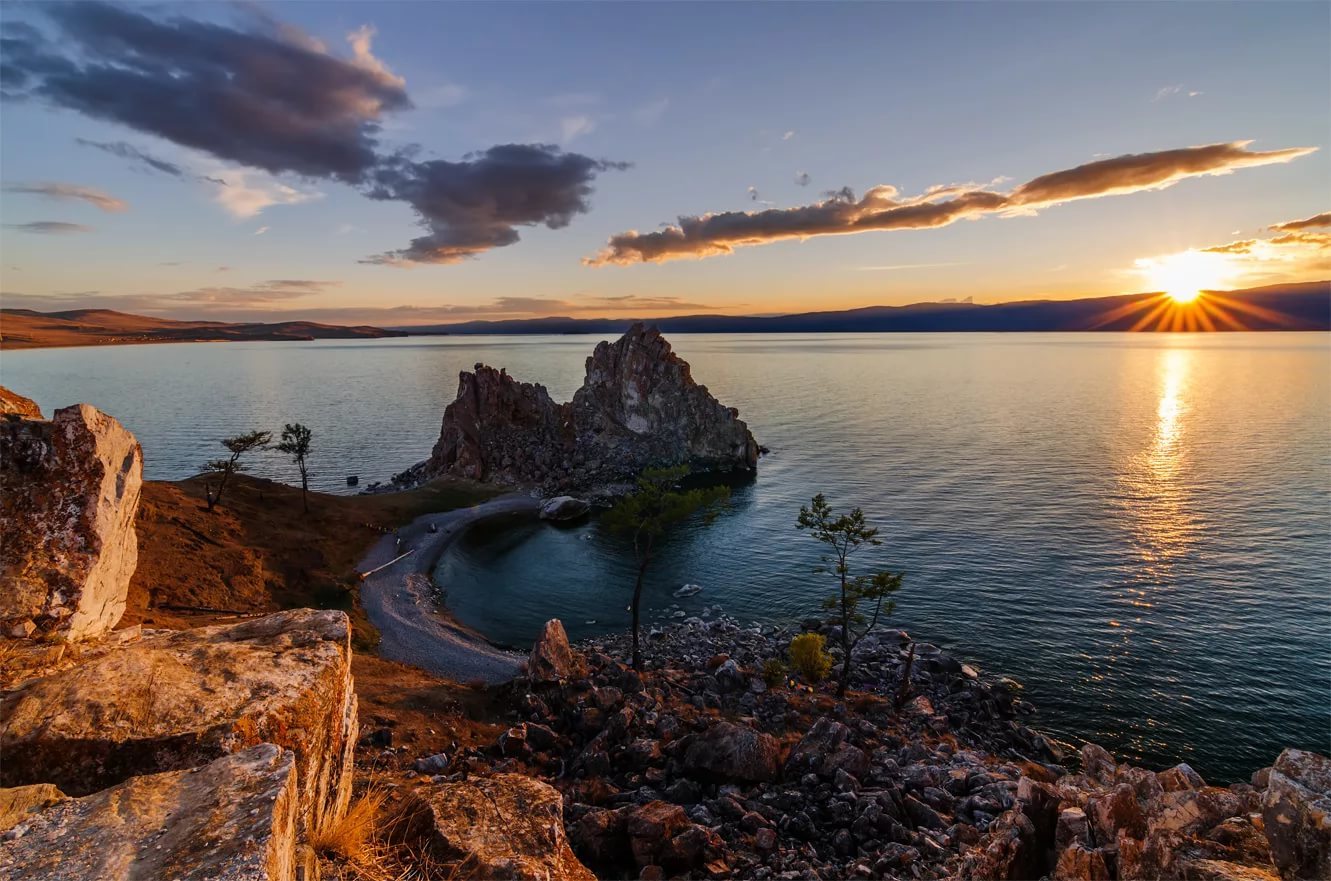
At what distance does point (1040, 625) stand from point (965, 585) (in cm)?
763

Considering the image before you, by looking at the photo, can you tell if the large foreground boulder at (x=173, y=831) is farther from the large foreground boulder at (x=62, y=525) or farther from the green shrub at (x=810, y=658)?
the green shrub at (x=810, y=658)

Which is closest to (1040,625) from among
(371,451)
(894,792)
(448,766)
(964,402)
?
(894,792)

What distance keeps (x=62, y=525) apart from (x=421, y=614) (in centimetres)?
4360

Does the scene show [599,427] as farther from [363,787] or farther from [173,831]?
[173,831]

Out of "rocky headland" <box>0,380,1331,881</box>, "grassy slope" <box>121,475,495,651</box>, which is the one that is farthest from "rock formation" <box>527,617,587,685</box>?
"grassy slope" <box>121,475,495,651</box>

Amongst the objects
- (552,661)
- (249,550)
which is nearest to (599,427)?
(249,550)

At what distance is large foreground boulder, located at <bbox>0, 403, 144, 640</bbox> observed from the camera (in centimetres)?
1141

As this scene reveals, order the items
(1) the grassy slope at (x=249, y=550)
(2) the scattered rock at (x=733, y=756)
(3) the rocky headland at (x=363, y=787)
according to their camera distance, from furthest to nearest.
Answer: (1) the grassy slope at (x=249, y=550) → (2) the scattered rock at (x=733, y=756) → (3) the rocky headland at (x=363, y=787)

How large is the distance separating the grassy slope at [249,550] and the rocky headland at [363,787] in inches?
927

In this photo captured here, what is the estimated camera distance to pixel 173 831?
696 cm

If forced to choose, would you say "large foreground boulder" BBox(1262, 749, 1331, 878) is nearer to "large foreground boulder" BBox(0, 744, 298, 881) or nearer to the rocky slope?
the rocky slope

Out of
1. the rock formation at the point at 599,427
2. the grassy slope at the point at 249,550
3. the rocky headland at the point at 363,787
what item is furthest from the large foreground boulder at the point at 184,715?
the rock formation at the point at 599,427

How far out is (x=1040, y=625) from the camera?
159 feet

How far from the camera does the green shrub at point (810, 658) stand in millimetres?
40562
